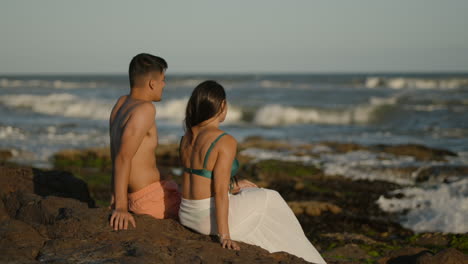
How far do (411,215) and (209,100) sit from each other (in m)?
5.02

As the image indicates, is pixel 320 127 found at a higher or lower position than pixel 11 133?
lower

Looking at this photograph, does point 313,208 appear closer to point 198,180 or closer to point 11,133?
point 198,180

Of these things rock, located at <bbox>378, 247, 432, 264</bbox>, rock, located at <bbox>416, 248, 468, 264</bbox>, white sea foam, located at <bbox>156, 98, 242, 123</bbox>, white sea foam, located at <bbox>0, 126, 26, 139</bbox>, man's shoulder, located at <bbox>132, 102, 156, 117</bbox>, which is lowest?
white sea foam, located at <bbox>156, 98, 242, 123</bbox>

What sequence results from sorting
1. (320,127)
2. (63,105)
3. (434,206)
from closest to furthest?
(434,206) < (320,127) < (63,105)

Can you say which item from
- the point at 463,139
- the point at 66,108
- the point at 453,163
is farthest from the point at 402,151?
the point at 66,108

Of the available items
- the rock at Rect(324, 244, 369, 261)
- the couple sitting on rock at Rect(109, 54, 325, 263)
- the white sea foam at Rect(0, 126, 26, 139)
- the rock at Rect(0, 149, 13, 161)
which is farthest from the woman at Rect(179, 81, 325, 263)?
the white sea foam at Rect(0, 126, 26, 139)

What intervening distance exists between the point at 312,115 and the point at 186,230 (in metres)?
24.8

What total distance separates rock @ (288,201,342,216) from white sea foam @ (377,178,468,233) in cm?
81

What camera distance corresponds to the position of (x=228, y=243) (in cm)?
356

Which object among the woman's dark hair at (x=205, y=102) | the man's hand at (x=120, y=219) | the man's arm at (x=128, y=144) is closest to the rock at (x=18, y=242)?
the man's hand at (x=120, y=219)

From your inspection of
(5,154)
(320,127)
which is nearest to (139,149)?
(5,154)

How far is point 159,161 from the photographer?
12.6m

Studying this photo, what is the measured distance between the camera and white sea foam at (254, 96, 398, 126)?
88.6 feet

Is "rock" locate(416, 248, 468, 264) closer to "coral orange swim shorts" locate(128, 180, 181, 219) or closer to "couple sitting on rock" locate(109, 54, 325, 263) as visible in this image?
"couple sitting on rock" locate(109, 54, 325, 263)
